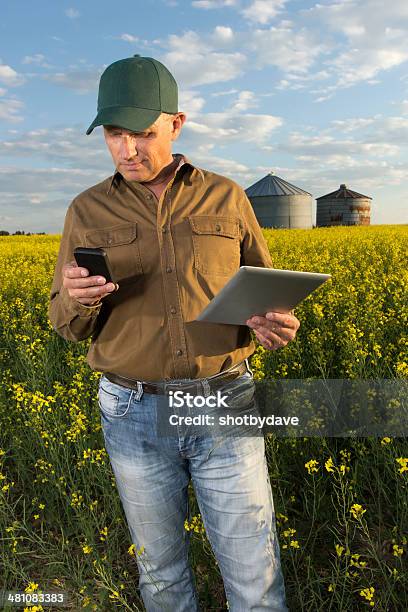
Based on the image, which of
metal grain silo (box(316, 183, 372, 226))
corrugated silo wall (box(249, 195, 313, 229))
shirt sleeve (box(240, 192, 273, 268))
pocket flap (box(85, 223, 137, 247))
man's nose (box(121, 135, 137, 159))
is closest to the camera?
man's nose (box(121, 135, 137, 159))

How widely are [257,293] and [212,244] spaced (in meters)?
0.31

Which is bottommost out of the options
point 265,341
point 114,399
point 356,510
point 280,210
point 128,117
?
point 356,510

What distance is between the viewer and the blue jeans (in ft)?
5.33

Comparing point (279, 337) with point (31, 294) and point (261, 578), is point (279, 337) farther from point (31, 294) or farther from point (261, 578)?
point (31, 294)

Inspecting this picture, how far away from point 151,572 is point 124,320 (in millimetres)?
883

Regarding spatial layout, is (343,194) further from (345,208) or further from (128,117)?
(128,117)

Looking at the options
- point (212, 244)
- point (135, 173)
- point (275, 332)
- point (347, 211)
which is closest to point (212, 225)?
point (212, 244)

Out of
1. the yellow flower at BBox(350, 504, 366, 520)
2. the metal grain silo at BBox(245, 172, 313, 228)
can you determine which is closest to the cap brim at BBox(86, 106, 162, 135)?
the yellow flower at BBox(350, 504, 366, 520)

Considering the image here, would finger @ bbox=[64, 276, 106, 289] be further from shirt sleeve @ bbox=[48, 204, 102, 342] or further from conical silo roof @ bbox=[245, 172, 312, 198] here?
conical silo roof @ bbox=[245, 172, 312, 198]

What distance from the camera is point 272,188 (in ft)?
114

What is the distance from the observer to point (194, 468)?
1.69m

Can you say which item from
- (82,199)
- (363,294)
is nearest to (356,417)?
(82,199)

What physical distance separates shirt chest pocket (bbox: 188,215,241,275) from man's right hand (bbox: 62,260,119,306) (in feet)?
1.06

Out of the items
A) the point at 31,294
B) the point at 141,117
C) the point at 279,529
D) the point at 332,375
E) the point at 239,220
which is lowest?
the point at 279,529
